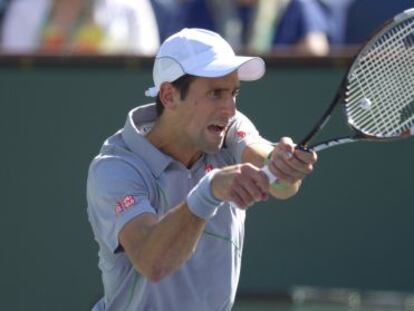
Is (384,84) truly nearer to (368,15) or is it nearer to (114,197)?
(114,197)

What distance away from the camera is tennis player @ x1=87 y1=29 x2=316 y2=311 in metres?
4.75

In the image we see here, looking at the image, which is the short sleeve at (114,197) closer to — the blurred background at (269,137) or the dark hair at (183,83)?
the dark hair at (183,83)

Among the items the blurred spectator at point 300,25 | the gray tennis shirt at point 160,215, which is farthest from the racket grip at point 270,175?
the blurred spectator at point 300,25

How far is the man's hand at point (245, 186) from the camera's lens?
423 cm

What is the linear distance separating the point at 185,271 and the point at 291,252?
7.28ft

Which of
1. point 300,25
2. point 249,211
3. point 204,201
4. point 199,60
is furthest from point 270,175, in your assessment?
point 300,25

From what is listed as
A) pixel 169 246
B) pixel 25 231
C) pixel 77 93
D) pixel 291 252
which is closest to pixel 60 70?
pixel 77 93

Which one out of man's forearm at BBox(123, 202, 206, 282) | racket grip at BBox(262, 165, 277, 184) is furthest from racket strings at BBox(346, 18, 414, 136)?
man's forearm at BBox(123, 202, 206, 282)

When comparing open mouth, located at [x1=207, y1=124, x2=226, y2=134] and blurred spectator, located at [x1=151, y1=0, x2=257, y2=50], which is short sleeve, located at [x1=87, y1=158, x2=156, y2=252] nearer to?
open mouth, located at [x1=207, y1=124, x2=226, y2=134]

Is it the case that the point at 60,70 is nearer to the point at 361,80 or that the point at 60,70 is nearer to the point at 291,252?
the point at 291,252

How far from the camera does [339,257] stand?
23.2 feet

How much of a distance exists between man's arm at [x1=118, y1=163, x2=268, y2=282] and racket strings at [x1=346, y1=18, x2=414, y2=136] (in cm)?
76

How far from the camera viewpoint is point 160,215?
490 centimetres

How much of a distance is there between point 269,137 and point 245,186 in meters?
2.85
